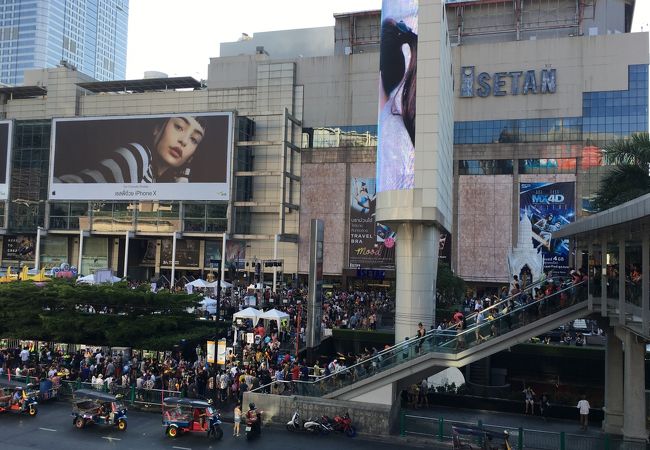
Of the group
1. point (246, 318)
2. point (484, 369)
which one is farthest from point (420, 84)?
point (246, 318)

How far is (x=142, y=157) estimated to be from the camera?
64.9 meters

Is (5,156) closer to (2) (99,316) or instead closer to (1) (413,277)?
(2) (99,316)

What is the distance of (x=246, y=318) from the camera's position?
36.6 m

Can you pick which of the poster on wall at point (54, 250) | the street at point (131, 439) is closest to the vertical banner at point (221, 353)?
the street at point (131, 439)

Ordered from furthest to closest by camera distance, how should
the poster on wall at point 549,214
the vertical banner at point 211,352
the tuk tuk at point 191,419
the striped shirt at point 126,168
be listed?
1. the striped shirt at point 126,168
2. the poster on wall at point 549,214
3. the vertical banner at point 211,352
4. the tuk tuk at point 191,419

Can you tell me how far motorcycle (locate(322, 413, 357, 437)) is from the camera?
69.4 ft

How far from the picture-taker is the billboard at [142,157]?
63.7 meters

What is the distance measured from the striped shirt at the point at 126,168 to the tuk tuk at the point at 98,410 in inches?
1801

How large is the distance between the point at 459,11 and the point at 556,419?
53160 mm

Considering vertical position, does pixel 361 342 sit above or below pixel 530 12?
below

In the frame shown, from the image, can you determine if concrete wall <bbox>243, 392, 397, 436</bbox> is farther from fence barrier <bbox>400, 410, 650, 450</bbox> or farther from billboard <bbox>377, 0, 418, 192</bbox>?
billboard <bbox>377, 0, 418, 192</bbox>

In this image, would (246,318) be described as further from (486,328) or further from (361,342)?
(486,328)

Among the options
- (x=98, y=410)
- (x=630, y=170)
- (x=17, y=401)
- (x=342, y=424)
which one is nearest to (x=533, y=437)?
(x=342, y=424)

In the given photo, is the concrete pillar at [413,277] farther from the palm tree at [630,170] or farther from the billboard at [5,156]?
the billboard at [5,156]
